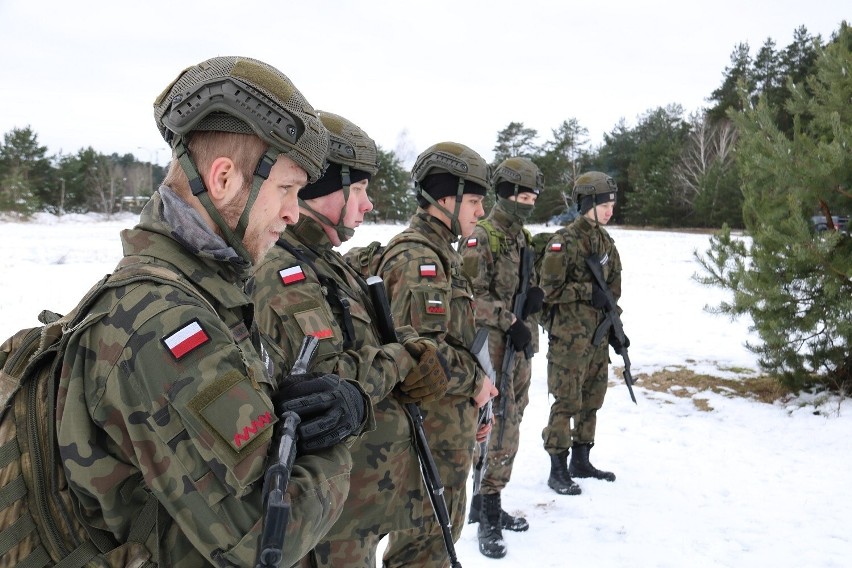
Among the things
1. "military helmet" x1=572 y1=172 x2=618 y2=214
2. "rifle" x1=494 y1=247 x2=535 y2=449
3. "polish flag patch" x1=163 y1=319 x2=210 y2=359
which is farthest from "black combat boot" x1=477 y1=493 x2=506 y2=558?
"polish flag patch" x1=163 y1=319 x2=210 y2=359

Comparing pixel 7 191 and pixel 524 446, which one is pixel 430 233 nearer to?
pixel 524 446

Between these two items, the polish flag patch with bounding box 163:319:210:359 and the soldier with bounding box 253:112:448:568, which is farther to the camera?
the soldier with bounding box 253:112:448:568

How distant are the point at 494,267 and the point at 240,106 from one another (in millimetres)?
3549

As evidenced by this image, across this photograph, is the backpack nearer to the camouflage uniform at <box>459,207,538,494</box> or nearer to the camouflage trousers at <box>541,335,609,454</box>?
the camouflage uniform at <box>459,207,538,494</box>

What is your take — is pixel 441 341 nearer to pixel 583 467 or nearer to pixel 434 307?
pixel 434 307

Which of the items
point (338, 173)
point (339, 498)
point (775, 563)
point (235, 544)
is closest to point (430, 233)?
point (338, 173)

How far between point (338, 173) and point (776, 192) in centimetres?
635

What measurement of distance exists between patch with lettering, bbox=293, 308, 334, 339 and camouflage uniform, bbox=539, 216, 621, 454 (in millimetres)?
3676

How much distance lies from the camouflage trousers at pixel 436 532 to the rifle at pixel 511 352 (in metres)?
1.53

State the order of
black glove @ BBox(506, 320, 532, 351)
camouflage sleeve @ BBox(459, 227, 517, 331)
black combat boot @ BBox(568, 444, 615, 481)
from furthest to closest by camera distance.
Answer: black combat boot @ BBox(568, 444, 615, 481), camouflage sleeve @ BBox(459, 227, 517, 331), black glove @ BBox(506, 320, 532, 351)

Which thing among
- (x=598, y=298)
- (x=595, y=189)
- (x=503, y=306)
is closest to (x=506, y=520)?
→ (x=503, y=306)

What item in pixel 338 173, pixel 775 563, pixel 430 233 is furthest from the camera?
pixel 775 563

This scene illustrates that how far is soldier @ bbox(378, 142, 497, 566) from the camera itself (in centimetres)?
289

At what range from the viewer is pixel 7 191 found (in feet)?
119
